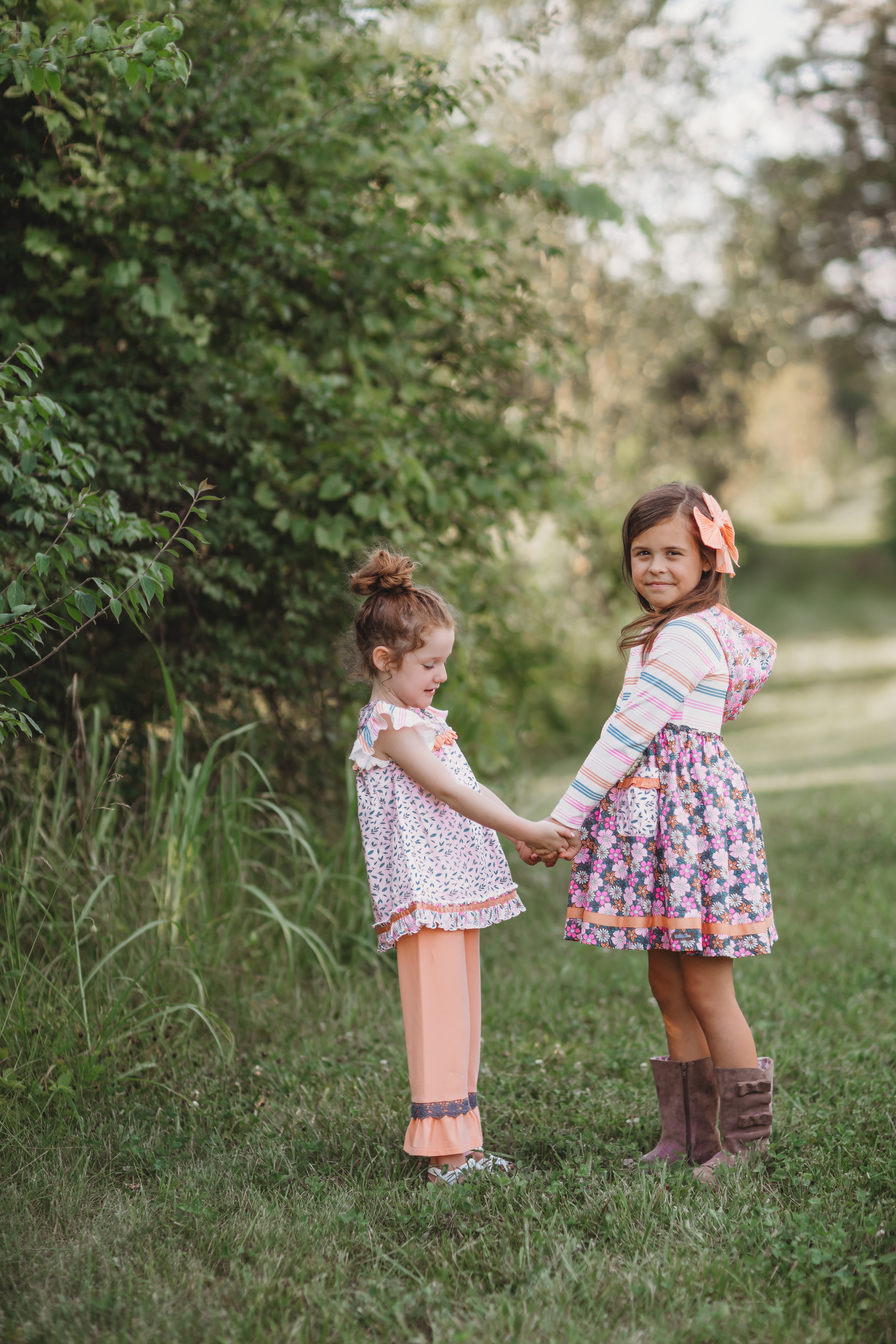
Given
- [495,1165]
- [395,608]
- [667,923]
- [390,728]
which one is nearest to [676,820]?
[667,923]

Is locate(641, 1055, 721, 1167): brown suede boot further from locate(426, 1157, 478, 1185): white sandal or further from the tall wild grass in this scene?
the tall wild grass

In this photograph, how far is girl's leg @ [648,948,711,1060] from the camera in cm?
274

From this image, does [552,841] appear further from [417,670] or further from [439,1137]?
[439,1137]

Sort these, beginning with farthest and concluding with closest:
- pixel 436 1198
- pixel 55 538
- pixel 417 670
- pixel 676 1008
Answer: pixel 55 538, pixel 676 1008, pixel 417 670, pixel 436 1198

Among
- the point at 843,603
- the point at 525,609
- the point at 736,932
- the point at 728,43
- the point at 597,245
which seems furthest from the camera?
the point at 843,603

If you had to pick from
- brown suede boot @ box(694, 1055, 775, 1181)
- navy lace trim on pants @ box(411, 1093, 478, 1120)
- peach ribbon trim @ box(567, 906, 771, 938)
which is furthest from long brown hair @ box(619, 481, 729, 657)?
navy lace trim on pants @ box(411, 1093, 478, 1120)

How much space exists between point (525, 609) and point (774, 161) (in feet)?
33.5

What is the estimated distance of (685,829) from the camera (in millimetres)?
2562

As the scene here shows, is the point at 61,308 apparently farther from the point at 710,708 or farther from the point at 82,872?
the point at 710,708

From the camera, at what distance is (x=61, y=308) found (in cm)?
380

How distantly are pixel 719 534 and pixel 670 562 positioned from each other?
13 centimetres

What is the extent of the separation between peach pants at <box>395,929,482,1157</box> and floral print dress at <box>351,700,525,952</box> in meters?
0.06

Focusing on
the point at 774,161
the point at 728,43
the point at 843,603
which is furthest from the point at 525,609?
the point at 843,603

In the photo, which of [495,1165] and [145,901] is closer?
[495,1165]
